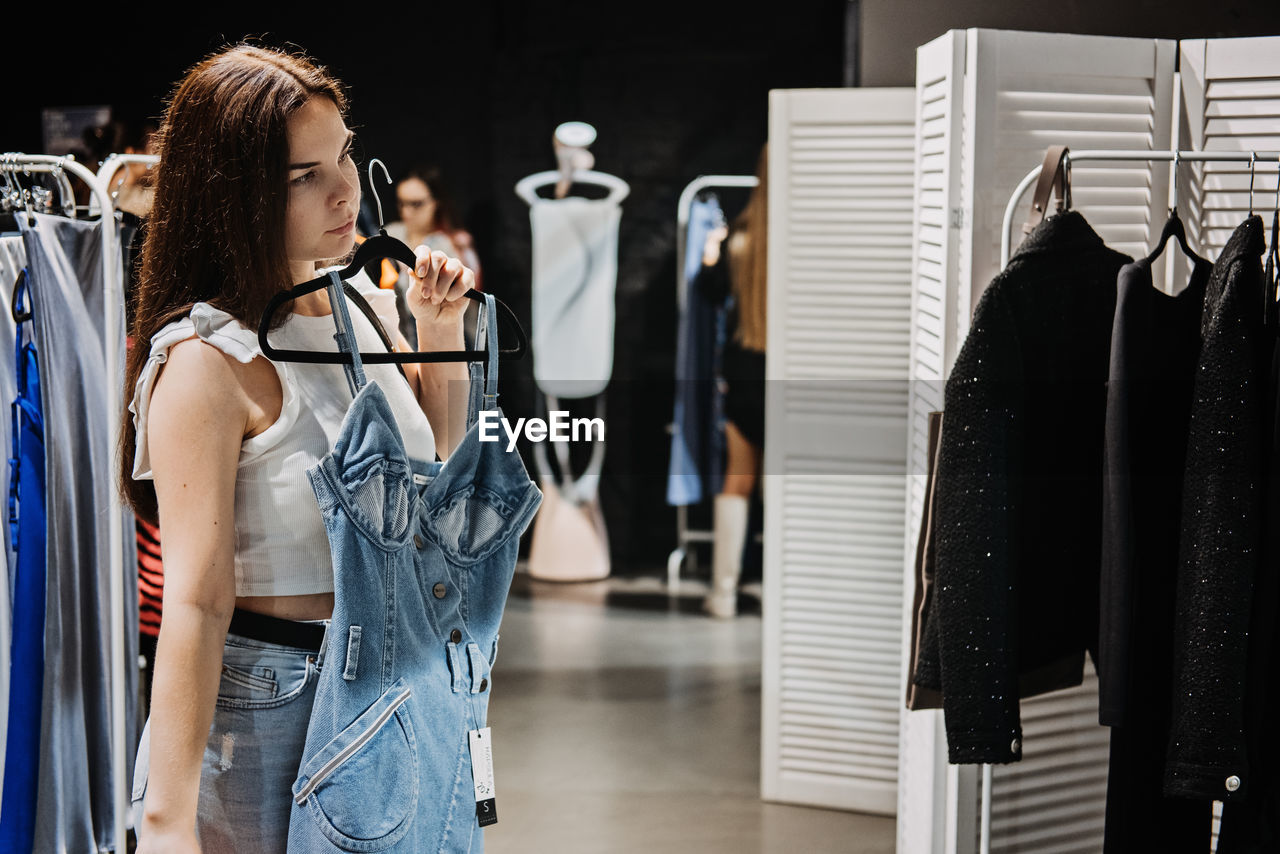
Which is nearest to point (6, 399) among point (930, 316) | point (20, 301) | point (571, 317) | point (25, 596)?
point (20, 301)

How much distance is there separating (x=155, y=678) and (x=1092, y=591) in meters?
1.29

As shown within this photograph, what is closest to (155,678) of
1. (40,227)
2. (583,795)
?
(40,227)

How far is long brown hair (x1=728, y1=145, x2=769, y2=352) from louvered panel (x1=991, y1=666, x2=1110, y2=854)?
2.18 metres

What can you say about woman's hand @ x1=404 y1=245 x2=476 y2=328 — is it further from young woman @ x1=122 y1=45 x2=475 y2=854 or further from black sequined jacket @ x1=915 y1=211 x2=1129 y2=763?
black sequined jacket @ x1=915 y1=211 x2=1129 y2=763

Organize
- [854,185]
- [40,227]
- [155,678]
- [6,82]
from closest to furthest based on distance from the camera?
[155,678]
[40,227]
[854,185]
[6,82]

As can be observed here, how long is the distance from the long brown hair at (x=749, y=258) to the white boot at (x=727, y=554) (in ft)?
2.07

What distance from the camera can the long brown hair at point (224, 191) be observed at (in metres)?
1.14

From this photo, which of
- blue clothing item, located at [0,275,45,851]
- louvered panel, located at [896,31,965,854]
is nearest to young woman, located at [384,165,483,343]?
blue clothing item, located at [0,275,45,851]

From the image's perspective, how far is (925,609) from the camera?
1875mm

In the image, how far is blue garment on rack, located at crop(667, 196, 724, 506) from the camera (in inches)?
174

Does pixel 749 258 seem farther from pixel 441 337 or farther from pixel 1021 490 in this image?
pixel 441 337

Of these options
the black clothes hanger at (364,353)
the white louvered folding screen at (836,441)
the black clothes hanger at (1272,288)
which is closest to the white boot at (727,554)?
the white louvered folding screen at (836,441)

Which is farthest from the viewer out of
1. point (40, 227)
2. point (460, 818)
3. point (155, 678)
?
point (40, 227)

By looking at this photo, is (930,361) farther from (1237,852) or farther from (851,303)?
(1237,852)
